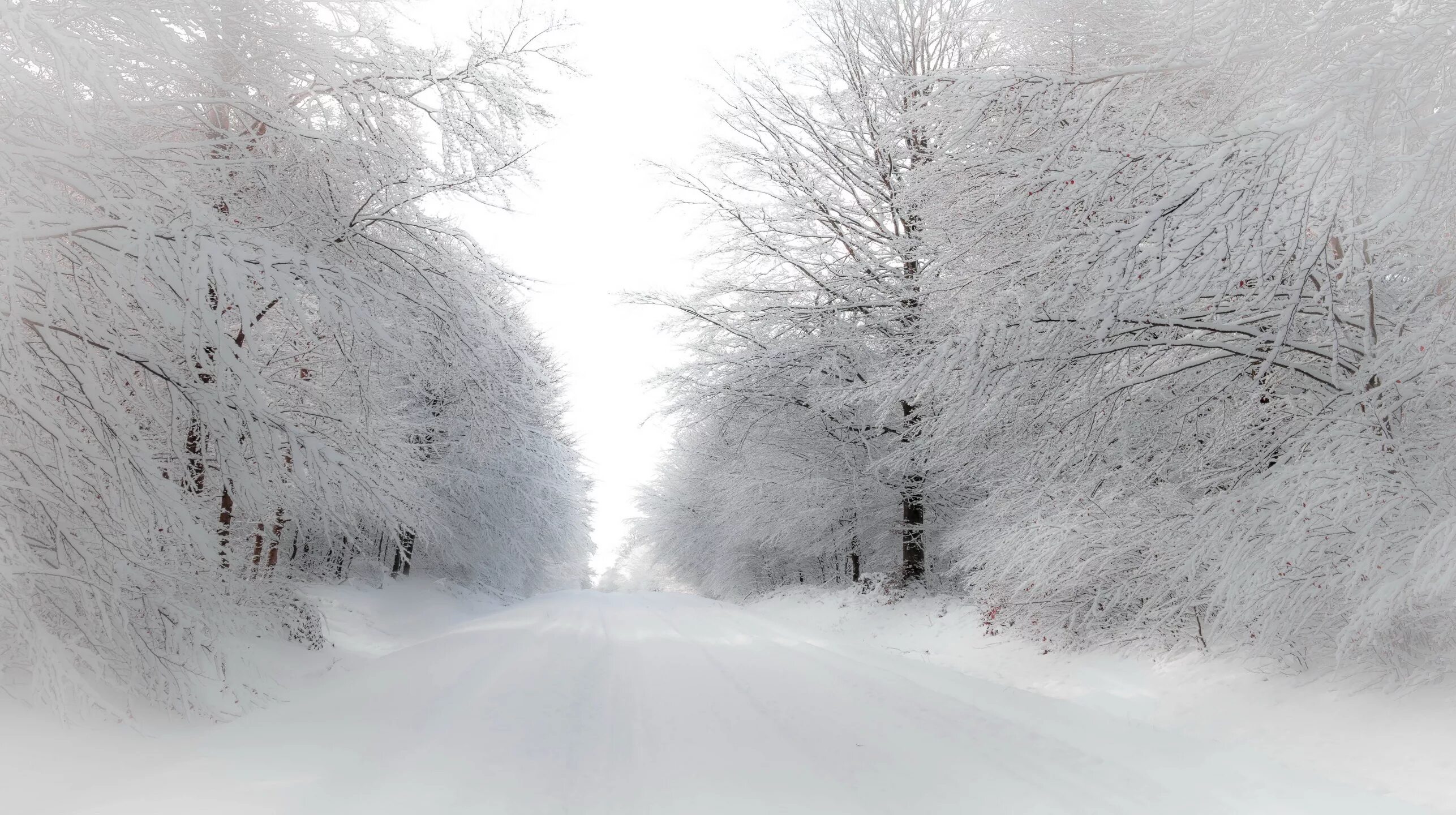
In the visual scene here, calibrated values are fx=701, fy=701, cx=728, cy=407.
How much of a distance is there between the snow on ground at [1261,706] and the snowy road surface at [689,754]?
338 millimetres

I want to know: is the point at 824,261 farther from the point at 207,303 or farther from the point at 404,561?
the point at 404,561

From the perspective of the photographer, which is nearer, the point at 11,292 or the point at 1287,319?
the point at 11,292

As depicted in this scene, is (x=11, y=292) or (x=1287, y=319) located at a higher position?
(x=1287, y=319)

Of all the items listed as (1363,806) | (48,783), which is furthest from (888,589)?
(48,783)

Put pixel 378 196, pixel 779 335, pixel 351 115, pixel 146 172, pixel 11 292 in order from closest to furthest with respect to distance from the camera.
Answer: pixel 11 292 → pixel 146 172 → pixel 351 115 → pixel 378 196 → pixel 779 335

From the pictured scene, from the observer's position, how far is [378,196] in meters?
6.74

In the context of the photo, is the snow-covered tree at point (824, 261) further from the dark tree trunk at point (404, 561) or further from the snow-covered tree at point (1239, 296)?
the dark tree trunk at point (404, 561)

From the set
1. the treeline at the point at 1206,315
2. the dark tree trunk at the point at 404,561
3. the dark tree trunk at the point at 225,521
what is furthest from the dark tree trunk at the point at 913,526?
the dark tree trunk at the point at 404,561

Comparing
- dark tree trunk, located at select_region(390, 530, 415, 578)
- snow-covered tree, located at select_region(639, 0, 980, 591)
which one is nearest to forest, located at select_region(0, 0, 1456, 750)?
snow-covered tree, located at select_region(639, 0, 980, 591)

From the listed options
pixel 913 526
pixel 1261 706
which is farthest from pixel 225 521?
pixel 913 526

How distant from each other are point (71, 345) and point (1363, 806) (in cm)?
807

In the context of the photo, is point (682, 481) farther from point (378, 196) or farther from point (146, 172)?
point (146, 172)

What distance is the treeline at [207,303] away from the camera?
13.0 feet

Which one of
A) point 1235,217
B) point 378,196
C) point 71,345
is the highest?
point 378,196
